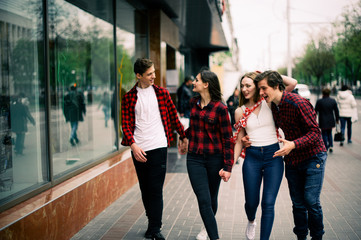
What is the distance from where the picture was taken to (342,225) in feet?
16.1

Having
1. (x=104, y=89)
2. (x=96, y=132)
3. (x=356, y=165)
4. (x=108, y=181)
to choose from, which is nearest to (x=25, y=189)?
(x=108, y=181)

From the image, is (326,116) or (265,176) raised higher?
(326,116)

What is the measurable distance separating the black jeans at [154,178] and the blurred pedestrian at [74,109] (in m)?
1.74

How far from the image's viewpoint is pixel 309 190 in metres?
3.75

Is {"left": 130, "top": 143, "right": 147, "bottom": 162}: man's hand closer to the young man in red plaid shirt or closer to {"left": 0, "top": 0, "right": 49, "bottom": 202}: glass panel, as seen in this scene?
{"left": 0, "top": 0, "right": 49, "bottom": 202}: glass panel

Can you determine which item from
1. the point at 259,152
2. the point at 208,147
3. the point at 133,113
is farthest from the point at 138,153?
the point at 259,152

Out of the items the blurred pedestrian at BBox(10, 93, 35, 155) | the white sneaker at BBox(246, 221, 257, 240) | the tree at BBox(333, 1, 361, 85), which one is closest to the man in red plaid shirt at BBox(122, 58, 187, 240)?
the white sneaker at BBox(246, 221, 257, 240)

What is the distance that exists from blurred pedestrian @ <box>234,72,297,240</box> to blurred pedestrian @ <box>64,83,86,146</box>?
2.71 meters

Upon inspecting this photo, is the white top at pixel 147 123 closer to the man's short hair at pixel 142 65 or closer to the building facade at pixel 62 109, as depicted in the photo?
the man's short hair at pixel 142 65

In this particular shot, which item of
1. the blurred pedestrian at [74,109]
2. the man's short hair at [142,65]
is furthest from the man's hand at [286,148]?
the blurred pedestrian at [74,109]

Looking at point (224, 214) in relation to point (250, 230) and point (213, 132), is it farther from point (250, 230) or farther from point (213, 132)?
point (213, 132)

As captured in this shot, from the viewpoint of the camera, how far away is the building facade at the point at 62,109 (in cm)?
404

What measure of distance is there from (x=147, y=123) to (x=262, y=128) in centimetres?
127

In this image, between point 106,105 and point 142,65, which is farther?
point 106,105
